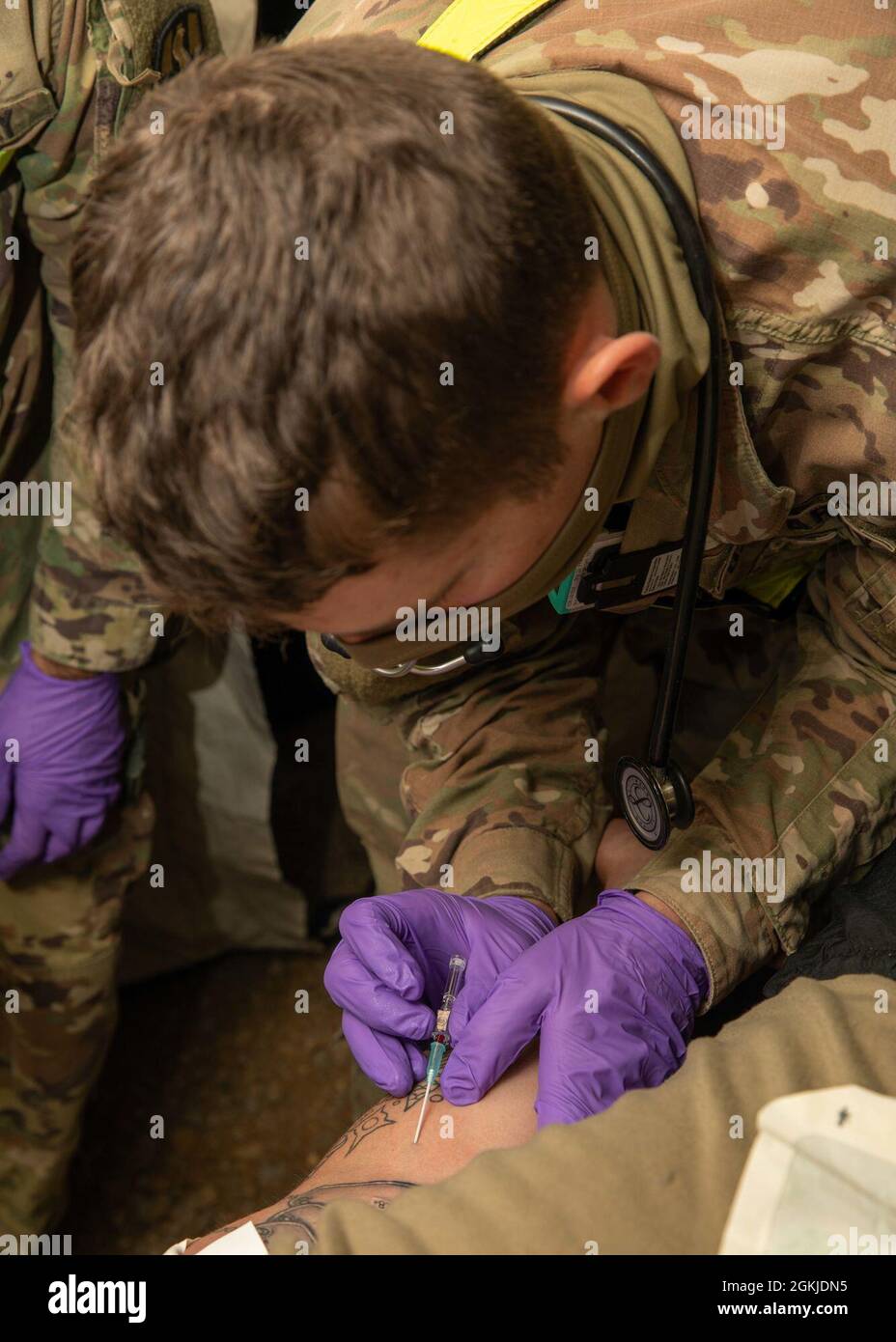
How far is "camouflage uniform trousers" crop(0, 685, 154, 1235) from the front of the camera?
171 cm

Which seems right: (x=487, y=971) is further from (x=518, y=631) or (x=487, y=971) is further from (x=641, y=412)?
(x=641, y=412)

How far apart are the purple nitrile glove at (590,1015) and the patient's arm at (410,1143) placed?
0.02 meters

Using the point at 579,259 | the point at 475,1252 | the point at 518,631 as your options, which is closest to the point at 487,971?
the point at 518,631

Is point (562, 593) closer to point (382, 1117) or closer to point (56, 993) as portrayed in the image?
point (382, 1117)

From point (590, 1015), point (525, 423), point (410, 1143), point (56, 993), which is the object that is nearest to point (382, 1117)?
point (410, 1143)

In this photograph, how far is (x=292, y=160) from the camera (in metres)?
0.68

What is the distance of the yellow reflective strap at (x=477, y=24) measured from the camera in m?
1.04

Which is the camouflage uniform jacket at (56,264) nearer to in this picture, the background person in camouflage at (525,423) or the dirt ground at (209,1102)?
the background person in camouflage at (525,423)

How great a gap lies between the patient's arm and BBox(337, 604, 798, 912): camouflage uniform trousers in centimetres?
45

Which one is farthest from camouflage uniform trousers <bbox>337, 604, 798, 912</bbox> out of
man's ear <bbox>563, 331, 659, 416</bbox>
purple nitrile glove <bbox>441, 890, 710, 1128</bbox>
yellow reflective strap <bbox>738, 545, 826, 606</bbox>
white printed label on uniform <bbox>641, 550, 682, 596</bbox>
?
man's ear <bbox>563, 331, 659, 416</bbox>

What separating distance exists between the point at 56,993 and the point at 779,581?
1160 mm
